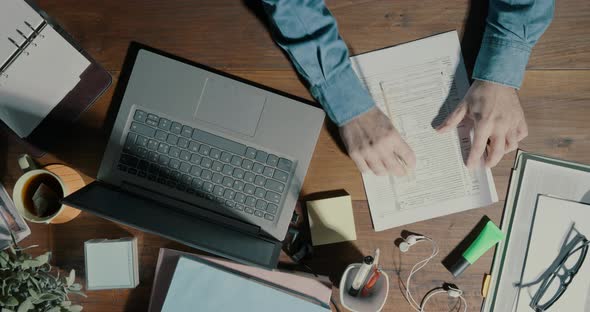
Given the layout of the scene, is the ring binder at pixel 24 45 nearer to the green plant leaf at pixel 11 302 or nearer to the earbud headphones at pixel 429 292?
the green plant leaf at pixel 11 302

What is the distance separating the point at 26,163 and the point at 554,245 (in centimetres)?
100

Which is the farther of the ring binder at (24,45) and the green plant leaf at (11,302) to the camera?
the ring binder at (24,45)

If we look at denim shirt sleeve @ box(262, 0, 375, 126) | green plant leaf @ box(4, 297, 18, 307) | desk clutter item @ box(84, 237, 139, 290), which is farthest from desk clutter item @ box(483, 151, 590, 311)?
green plant leaf @ box(4, 297, 18, 307)

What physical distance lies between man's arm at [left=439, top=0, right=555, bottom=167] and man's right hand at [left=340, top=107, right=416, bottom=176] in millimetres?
89

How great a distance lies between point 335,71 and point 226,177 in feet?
0.92

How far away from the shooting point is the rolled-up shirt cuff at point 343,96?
84cm

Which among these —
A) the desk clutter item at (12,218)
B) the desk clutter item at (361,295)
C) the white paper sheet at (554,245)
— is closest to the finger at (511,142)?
the white paper sheet at (554,245)

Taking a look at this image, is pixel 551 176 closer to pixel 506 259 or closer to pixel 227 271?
pixel 506 259

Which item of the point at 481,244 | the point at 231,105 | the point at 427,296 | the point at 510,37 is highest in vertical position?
the point at 510,37

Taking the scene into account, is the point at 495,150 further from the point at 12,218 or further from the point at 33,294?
the point at 12,218

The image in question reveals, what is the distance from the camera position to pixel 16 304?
619 mm

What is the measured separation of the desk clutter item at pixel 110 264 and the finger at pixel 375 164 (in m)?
0.48

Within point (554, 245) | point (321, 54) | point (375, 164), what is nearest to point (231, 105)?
→ point (321, 54)

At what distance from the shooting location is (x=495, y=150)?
2.76 ft
